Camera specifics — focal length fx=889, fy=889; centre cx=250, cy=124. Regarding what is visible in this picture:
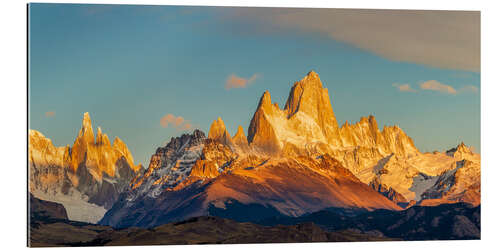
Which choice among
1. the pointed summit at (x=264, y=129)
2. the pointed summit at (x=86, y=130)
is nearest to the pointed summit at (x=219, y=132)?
the pointed summit at (x=264, y=129)

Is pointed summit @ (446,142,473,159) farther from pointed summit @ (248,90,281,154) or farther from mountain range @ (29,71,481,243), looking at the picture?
pointed summit @ (248,90,281,154)

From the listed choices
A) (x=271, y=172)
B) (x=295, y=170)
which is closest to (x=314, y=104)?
(x=295, y=170)

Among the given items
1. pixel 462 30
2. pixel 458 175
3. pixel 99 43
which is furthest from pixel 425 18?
pixel 99 43

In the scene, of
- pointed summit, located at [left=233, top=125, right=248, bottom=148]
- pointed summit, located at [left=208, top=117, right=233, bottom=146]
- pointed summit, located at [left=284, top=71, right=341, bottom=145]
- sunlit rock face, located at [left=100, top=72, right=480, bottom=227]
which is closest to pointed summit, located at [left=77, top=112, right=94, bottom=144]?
sunlit rock face, located at [left=100, top=72, right=480, bottom=227]

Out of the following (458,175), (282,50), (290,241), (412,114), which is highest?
(282,50)

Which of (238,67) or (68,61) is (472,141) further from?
(68,61)

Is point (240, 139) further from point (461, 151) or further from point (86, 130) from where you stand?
point (461, 151)
